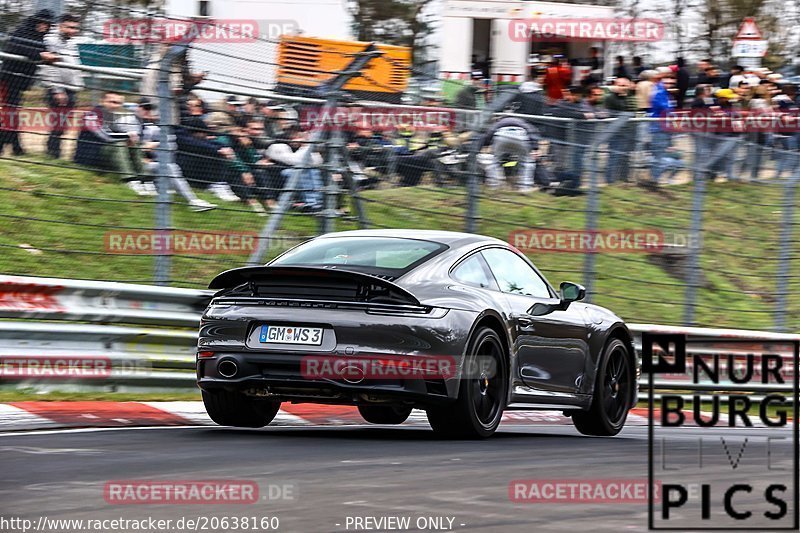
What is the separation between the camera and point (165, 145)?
35.9 feet

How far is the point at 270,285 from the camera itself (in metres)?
8.35

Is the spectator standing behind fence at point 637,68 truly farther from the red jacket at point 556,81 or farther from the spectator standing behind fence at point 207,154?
the spectator standing behind fence at point 207,154

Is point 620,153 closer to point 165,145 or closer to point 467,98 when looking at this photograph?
point 467,98

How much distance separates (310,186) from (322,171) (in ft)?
0.53

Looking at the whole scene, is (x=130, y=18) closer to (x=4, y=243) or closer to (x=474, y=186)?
(x=4, y=243)

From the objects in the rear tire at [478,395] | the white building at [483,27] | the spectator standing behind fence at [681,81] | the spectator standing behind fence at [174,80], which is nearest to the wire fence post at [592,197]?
the spectator standing behind fence at [174,80]

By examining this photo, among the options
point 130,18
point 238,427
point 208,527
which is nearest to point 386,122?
point 130,18

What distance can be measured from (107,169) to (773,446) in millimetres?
5255

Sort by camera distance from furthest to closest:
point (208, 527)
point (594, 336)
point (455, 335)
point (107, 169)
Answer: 1. point (107, 169)
2. point (594, 336)
3. point (455, 335)
4. point (208, 527)

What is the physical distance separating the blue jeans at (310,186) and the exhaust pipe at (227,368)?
359 cm

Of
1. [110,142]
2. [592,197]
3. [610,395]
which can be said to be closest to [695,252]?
[592,197]

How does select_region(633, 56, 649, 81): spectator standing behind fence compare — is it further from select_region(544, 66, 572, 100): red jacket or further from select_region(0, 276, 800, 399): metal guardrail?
select_region(0, 276, 800, 399): metal guardrail

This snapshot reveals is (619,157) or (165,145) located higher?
(165,145)

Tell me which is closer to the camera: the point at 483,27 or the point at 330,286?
the point at 330,286
